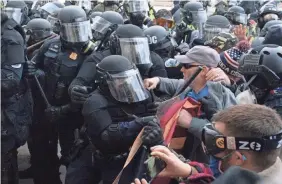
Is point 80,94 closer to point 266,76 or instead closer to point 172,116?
point 172,116

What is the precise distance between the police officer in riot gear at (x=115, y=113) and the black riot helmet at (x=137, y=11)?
13.8 feet

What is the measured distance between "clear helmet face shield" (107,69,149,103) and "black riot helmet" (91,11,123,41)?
85.3 inches

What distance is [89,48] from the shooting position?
5578 mm

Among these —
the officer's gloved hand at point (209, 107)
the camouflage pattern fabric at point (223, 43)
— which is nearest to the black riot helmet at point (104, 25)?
the camouflage pattern fabric at point (223, 43)

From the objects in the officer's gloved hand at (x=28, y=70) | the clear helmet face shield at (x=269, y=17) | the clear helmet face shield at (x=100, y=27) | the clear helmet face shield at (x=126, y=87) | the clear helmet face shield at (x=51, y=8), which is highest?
the clear helmet face shield at (x=126, y=87)

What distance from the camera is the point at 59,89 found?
546cm

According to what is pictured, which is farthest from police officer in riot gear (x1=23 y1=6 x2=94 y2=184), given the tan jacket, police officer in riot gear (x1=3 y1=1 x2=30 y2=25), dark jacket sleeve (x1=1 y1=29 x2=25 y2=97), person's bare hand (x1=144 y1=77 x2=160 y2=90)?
the tan jacket

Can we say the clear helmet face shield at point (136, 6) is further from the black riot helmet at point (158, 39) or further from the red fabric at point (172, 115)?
the red fabric at point (172, 115)

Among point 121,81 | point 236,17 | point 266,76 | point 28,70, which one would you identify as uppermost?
point 266,76

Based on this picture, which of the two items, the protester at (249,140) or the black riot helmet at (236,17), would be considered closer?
the protester at (249,140)

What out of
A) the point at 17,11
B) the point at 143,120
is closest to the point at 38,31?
the point at 17,11

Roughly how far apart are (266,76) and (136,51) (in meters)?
1.74

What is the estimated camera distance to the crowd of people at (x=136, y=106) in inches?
92.5

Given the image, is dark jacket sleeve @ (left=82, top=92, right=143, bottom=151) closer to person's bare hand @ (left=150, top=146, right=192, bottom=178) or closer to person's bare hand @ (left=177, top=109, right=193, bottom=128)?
person's bare hand @ (left=177, top=109, right=193, bottom=128)
